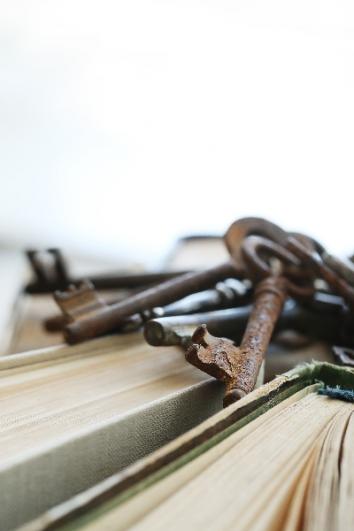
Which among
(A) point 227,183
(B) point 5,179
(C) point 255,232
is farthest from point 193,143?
(C) point 255,232

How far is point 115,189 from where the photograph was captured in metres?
2.03

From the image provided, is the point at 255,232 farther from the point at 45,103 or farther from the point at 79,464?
the point at 45,103

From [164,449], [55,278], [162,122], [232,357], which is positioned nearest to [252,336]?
[232,357]

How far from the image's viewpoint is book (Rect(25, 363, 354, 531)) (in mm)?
314

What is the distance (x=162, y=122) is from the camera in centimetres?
183

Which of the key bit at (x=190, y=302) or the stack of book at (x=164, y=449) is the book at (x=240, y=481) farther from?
the key bit at (x=190, y=302)

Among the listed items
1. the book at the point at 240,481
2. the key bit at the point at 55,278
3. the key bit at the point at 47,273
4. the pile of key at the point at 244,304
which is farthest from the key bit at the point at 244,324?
the key bit at the point at 47,273

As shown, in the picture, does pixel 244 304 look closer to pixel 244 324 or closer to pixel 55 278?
pixel 244 324

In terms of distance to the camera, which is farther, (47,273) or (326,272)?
(47,273)

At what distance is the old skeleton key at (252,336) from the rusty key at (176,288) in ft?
0.09

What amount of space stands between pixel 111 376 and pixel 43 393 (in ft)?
0.33

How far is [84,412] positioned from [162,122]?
1.49 m

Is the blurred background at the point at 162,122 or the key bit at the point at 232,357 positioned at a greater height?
Result: the blurred background at the point at 162,122

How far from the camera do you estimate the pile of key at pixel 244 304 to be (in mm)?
656
